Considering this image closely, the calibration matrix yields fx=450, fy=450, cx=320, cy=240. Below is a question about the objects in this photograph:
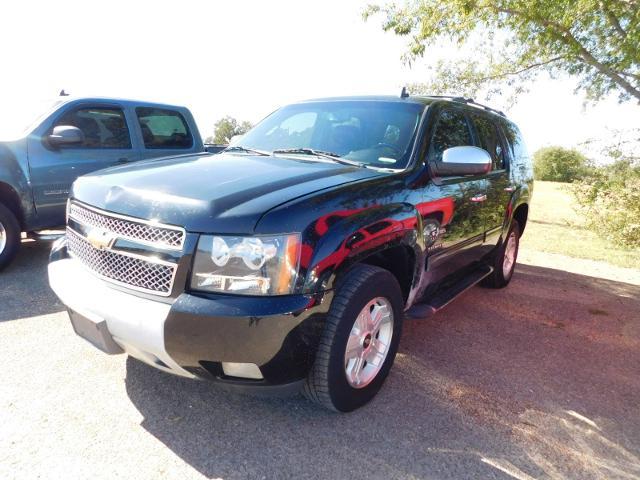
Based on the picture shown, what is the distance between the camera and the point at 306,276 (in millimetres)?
2088

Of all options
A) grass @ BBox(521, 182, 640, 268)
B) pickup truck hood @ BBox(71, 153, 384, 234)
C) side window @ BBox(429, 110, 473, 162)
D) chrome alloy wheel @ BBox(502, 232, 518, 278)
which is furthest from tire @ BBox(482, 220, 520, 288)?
grass @ BBox(521, 182, 640, 268)

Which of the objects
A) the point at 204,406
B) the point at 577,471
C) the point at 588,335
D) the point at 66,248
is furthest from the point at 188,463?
the point at 588,335

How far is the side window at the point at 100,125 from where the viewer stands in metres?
5.27

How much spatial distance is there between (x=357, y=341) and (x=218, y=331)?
0.87m

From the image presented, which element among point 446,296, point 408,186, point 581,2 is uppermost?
point 581,2

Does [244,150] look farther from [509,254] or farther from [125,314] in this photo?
[509,254]

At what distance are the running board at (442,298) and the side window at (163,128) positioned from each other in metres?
4.31

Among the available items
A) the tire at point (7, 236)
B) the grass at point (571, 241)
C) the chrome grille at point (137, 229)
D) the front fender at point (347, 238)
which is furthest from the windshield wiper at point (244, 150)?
the grass at point (571, 241)

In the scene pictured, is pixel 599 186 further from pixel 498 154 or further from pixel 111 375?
pixel 111 375

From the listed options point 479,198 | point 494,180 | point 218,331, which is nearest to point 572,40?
point 494,180

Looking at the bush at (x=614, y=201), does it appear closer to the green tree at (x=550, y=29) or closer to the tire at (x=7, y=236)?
the green tree at (x=550, y=29)

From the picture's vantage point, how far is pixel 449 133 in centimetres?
356

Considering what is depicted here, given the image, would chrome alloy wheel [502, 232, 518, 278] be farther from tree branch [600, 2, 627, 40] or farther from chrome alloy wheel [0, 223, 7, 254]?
chrome alloy wheel [0, 223, 7, 254]

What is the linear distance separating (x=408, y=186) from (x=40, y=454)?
2443mm
